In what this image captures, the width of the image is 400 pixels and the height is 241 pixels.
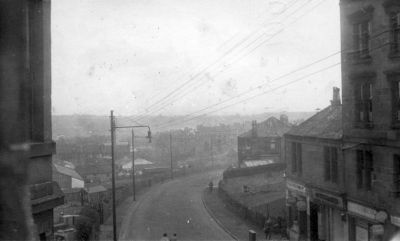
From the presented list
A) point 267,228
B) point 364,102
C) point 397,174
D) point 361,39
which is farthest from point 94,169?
point 397,174

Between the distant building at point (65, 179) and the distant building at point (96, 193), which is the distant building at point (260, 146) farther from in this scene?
the distant building at point (65, 179)

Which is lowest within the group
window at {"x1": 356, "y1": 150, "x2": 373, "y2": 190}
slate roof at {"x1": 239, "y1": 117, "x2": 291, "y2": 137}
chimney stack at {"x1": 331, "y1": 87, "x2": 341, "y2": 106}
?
window at {"x1": 356, "y1": 150, "x2": 373, "y2": 190}

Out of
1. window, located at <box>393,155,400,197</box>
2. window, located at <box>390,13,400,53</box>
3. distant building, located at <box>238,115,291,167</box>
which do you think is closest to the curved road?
window, located at <box>393,155,400,197</box>

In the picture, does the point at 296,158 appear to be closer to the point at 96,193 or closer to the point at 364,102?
the point at 364,102

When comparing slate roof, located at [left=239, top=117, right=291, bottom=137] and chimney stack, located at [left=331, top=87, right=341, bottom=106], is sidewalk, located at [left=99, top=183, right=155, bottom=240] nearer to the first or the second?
chimney stack, located at [left=331, top=87, right=341, bottom=106]

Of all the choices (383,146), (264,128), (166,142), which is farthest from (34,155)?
(166,142)

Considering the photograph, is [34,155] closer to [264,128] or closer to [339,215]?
[339,215]
